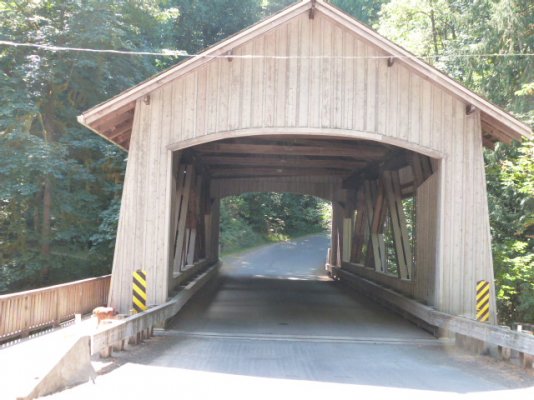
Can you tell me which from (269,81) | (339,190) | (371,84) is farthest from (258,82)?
(339,190)

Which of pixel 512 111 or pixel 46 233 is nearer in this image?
pixel 512 111

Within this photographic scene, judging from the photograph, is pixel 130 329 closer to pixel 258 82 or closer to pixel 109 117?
pixel 109 117

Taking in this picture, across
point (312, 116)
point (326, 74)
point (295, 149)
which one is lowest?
point (312, 116)

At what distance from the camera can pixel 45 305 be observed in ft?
35.8

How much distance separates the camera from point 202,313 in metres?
13.3

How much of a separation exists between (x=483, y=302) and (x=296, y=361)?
3.90 metres

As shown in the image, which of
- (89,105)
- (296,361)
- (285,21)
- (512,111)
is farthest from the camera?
(89,105)

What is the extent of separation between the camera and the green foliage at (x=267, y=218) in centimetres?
4059

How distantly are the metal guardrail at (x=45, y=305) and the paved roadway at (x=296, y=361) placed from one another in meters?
2.02

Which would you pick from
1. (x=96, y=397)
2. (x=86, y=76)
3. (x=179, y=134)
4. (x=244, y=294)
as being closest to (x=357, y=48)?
(x=179, y=134)

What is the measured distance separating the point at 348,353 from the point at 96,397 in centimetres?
433

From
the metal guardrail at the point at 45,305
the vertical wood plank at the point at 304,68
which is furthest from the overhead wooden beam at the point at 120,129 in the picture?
the vertical wood plank at the point at 304,68

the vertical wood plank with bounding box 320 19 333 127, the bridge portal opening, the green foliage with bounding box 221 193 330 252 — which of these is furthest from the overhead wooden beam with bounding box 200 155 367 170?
the green foliage with bounding box 221 193 330 252

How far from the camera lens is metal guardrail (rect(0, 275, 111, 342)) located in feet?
30.9
